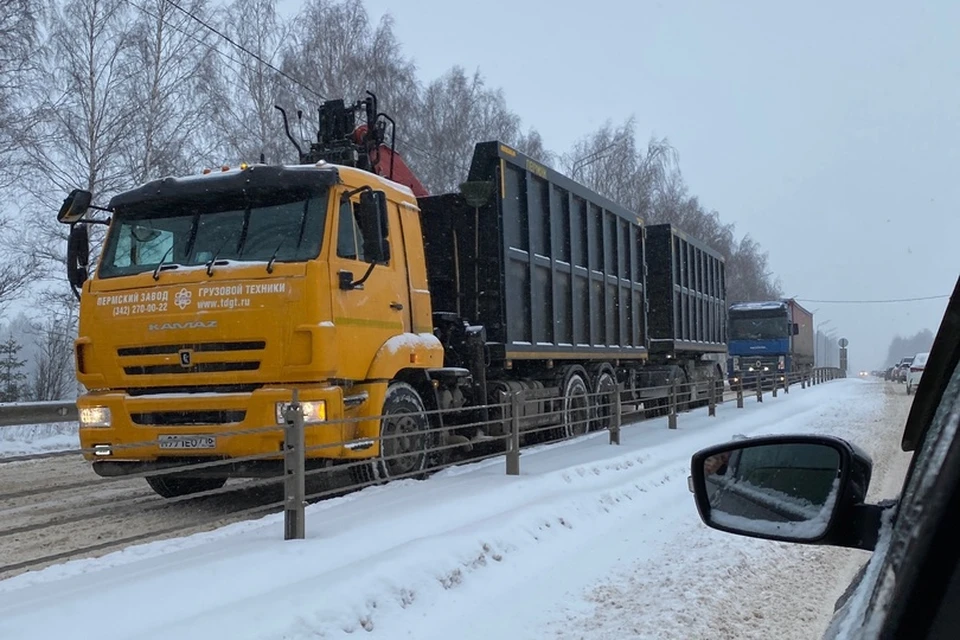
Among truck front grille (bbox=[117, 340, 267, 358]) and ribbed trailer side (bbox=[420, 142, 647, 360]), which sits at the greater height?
ribbed trailer side (bbox=[420, 142, 647, 360])

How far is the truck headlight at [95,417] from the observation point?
22.5 feet

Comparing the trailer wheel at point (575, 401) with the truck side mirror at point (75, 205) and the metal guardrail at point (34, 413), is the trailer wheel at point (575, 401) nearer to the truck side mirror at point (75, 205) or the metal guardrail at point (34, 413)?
the truck side mirror at point (75, 205)

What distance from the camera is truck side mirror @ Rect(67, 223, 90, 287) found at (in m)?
7.57

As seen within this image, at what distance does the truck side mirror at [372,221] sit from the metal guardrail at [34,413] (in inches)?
328

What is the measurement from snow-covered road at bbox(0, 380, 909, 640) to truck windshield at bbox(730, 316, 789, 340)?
86.1 ft

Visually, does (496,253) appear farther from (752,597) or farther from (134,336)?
(752,597)

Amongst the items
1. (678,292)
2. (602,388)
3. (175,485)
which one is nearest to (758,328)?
(678,292)

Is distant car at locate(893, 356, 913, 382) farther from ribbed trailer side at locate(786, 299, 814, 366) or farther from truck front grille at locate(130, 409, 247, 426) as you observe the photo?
truck front grille at locate(130, 409, 247, 426)

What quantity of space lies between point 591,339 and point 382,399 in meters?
5.72

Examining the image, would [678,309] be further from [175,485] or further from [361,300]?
[175,485]

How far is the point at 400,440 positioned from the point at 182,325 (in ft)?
7.33

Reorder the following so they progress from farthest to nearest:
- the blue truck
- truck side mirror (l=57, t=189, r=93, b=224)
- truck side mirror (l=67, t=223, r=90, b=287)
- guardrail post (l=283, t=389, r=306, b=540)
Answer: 1. the blue truck
2. truck side mirror (l=67, t=223, r=90, b=287)
3. truck side mirror (l=57, t=189, r=93, b=224)
4. guardrail post (l=283, t=389, r=306, b=540)

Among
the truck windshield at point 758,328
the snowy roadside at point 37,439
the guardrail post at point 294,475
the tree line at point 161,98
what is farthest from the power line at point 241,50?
the guardrail post at point 294,475

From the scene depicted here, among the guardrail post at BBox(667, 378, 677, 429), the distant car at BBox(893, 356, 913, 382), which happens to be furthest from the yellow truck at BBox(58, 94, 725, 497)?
the distant car at BBox(893, 356, 913, 382)
